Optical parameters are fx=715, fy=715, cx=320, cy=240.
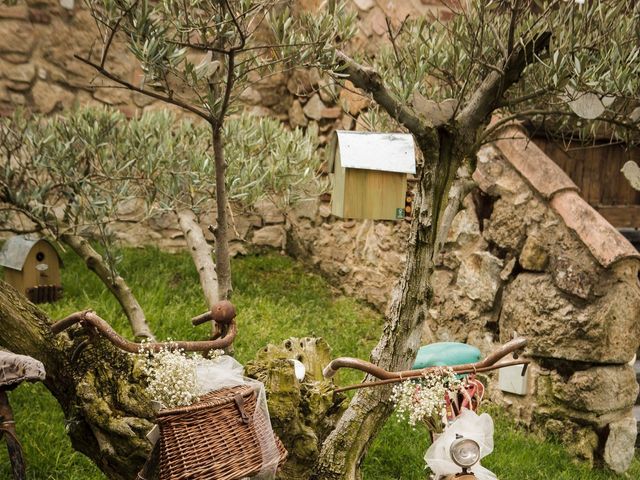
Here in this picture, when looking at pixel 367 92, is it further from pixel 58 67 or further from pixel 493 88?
pixel 58 67

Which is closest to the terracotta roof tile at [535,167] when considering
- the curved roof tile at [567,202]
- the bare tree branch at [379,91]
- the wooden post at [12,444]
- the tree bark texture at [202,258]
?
the curved roof tile at [567,202]

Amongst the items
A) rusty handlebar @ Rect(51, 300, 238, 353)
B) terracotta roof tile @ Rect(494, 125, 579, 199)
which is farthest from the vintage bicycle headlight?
terracotta roof tile @ Rect(494, 125, 579, 199)

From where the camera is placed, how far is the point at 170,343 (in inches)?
99.0

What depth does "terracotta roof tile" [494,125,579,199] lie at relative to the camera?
471 centimetres

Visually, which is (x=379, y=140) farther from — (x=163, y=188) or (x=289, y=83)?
(x=289, y=83)

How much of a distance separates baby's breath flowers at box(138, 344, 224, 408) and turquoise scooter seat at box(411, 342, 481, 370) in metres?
1.85

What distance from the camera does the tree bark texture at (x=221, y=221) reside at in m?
2.99

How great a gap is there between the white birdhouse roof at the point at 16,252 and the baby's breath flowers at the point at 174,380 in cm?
321

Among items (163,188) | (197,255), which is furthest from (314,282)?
(163,188)

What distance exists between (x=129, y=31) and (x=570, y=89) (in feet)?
5.54

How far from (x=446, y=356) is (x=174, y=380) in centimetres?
206

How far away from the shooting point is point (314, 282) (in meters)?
6.62

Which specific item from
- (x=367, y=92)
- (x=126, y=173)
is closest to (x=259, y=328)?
(x=126, y=173)

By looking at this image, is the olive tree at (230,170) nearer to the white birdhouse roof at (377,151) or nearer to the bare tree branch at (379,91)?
the white birdhouse roof at (377,151)
